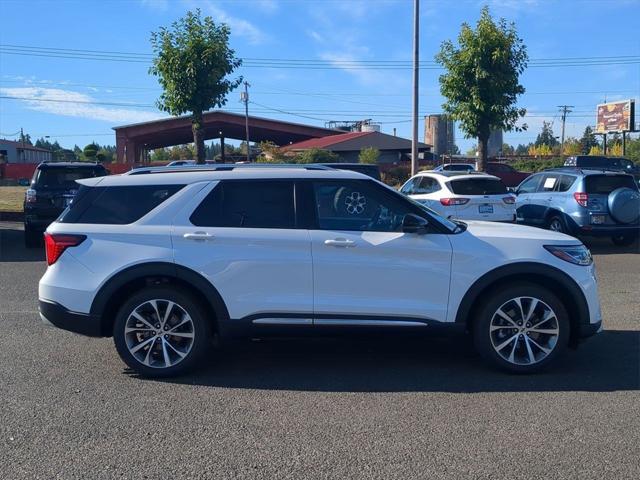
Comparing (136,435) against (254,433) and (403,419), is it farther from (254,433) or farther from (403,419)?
(403,419)

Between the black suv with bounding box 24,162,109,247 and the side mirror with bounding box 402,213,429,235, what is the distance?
350 inches

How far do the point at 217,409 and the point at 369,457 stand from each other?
1.35 meters

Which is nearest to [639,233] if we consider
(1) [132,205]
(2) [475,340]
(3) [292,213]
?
(2) [475,340]

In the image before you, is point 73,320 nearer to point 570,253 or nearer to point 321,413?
point 321,413

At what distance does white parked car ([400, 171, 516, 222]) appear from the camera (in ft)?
44.1

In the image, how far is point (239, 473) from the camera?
3.90 meters

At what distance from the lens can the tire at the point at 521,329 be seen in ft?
18.3

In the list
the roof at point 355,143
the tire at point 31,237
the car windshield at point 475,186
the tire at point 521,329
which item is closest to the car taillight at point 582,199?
the car windshield at point 475,186

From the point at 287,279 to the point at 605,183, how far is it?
10.1 metres

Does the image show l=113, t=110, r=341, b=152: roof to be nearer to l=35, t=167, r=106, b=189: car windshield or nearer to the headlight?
l=35, t=167, r=106, b=189: car windshield

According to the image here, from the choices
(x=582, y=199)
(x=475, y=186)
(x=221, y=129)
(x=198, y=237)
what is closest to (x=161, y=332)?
(x=198, y=237)

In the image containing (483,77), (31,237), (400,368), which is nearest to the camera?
(400,368)

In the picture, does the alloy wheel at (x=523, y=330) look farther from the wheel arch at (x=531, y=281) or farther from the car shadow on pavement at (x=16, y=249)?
the car shadow on pavement at (x=16, y=249)

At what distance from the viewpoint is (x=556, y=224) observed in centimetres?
1425
